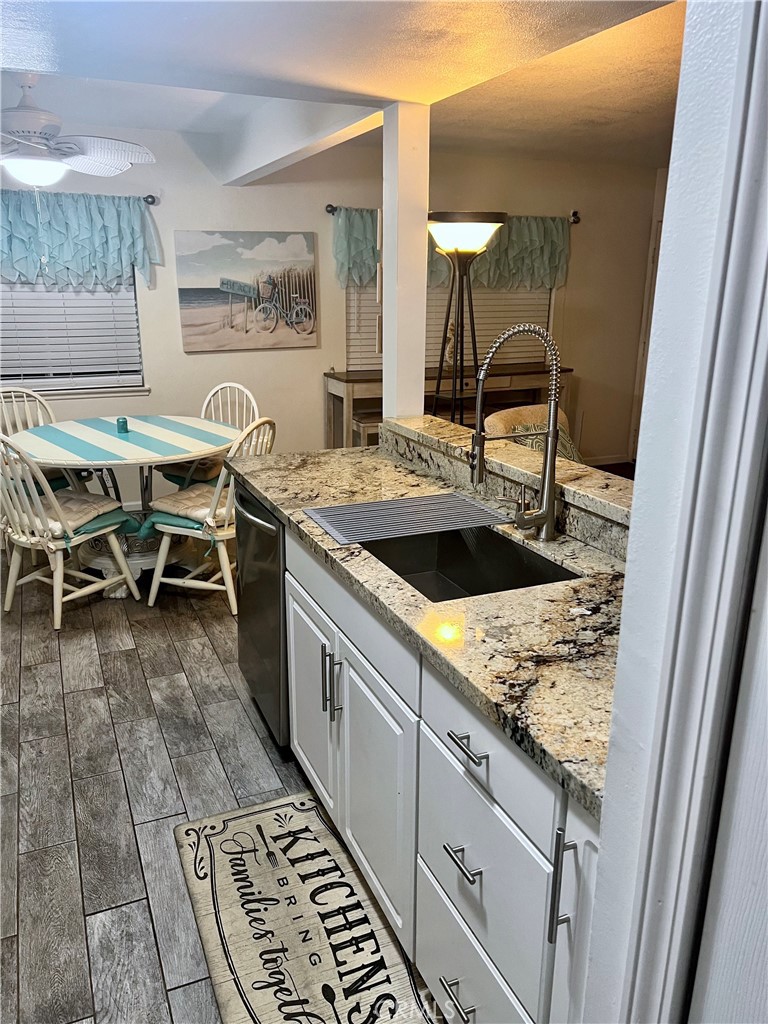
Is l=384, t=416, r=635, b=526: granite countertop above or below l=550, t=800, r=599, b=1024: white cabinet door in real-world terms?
above

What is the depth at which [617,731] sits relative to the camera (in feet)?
2.58

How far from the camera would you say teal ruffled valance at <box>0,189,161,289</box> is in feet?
14.1

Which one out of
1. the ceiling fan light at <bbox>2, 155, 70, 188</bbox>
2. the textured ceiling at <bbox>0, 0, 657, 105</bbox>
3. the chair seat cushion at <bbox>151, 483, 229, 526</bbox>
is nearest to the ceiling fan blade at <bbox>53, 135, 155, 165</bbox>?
the ceiling fan light at <bbox>2, 155, 70, 188</bbox>

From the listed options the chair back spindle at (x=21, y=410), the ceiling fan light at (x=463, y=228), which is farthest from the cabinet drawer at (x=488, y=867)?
the chair back spindle at (x=21, y=410)

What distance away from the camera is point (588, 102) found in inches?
146

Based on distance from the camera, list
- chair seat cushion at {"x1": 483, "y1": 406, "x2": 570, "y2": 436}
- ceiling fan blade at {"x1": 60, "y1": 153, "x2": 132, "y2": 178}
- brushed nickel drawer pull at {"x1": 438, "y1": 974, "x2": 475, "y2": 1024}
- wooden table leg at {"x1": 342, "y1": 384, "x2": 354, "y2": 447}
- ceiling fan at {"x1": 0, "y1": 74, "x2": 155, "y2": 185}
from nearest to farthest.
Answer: brushed nickel drawer pull at {"x1": 438, "y1": 974, "x2": 475, "y2": 1024} < ceiling fan at {"x1": 0, "y1": 74, "x2": 155, "y2": 185} < ceiling fan blade at {"x1": 60, "y1": 153, "x2": 132, "y2": 178} < chair seat cushion at {"x1": 483, "y1": 406, "x2": 570, "y2": 436} < wooden table leg at {"x1": 342, "y1": 384, "x2": 354, "y2": 447}

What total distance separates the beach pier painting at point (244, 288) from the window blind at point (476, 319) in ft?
1.11

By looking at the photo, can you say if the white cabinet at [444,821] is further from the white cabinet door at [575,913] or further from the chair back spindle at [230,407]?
the chair back spindle at [230,407]

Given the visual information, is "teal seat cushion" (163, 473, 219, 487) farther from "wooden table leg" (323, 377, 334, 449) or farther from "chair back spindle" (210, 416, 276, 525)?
"wooden table leg" (323, 377, 334, 449)

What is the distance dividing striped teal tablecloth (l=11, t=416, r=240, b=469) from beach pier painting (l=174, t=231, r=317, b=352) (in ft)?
2.65

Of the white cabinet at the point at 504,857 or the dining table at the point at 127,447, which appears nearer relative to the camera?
the white cabinet at the point at 504,857

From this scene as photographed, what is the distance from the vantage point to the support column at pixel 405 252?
8.45ft

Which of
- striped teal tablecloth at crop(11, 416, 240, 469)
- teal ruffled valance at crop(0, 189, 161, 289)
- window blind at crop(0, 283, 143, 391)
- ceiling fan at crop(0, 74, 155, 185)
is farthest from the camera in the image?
window blind at crop(0, 283, 143, 391)

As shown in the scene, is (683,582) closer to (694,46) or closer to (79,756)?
(694,46)
